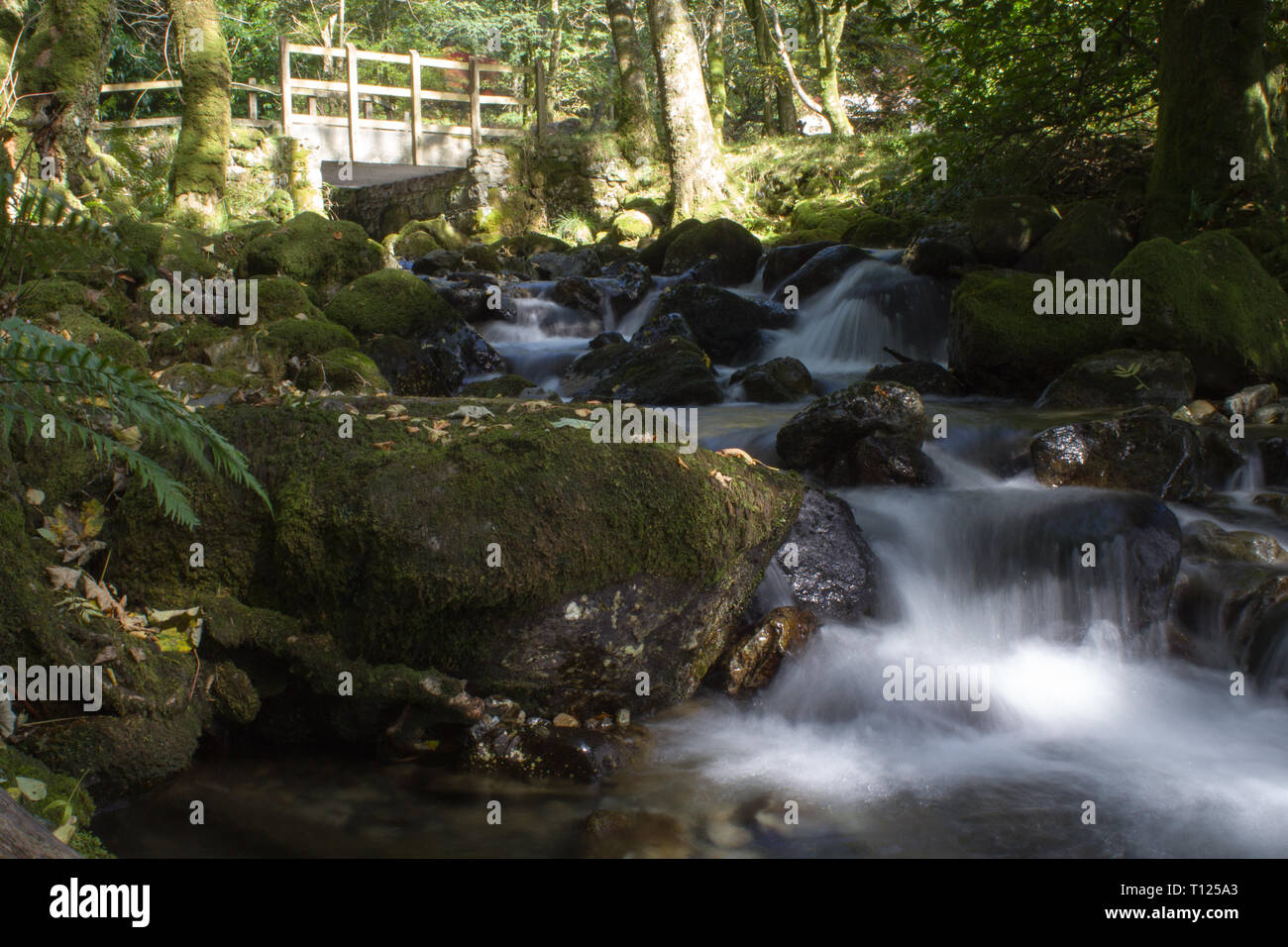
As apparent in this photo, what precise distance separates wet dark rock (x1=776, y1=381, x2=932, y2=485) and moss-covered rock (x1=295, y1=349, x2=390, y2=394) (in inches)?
134

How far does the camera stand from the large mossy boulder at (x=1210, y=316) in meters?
8.98

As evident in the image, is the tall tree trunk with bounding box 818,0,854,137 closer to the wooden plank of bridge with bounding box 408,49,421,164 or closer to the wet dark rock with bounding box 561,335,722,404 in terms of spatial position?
the wooden plank of bridge with bounding box 408,49,421,164

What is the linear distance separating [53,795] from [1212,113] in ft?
40.5

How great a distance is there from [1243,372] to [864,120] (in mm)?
23709

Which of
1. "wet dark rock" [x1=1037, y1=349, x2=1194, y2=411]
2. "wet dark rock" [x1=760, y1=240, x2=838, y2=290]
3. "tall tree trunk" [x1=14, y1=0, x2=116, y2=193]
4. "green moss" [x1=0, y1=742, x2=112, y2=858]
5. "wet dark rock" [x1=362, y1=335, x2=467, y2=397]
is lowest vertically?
"green moss" [x1=0, y1=742, x2=112, y2=858]

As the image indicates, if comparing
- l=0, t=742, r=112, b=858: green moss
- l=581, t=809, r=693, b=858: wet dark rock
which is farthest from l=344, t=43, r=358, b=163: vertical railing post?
l=581, t=809, r=693, b=858: wet dark rock

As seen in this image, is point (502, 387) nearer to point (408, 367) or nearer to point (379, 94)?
Answer: point (408, 367)

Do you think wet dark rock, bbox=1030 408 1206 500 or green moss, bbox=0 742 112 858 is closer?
green moss, bbox=0 742 112 858

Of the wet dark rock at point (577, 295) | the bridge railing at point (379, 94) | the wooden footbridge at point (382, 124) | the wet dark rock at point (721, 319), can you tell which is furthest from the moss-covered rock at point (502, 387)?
the bridge railing at point (379, 94)

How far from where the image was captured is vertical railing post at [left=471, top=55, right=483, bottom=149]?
79.6 feet

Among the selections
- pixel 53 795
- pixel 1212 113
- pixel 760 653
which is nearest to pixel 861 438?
pixel 760 653

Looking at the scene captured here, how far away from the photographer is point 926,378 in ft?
32.3

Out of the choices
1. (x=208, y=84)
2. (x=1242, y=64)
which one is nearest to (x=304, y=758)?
(x=1242, y=64)

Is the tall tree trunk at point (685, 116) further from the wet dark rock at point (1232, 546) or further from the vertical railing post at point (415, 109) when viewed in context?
the wet dark rock at point (1232, 546)
